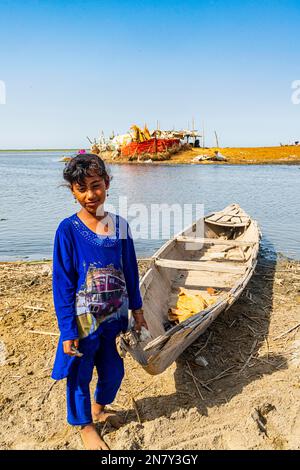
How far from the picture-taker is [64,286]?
261cm

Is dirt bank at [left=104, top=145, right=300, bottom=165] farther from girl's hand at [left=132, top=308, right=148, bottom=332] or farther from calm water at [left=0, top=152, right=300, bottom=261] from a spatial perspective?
girl's hand at [left=132, top=308, right=148, bottom=332]

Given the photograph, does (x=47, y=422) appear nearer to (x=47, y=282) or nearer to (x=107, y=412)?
(x=107, y=412)

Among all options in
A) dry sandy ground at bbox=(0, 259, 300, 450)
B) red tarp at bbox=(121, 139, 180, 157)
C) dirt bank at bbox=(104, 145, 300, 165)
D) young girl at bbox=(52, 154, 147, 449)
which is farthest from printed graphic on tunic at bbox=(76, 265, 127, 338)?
red tarp at bbox=(121, 139, 180, 157)

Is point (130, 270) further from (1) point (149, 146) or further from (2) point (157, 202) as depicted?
(1) point (149, 146)

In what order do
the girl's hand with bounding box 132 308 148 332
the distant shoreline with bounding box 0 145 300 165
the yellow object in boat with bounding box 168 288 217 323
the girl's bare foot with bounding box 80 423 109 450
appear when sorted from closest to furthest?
the girl's bare foot with bounding box 80 423 109 450
the girl's hand with bounding box 132 308 148 332
the yellow object in boat with bounding box 168 288 217 323
the distant shoreline with bounding box 0 145 300 165

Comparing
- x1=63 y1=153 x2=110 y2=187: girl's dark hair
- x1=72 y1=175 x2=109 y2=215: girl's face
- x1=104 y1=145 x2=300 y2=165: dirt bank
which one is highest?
x1=104 y1=145 x2=300 y2=165: dirt bank

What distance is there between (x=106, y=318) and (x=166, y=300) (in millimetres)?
2568

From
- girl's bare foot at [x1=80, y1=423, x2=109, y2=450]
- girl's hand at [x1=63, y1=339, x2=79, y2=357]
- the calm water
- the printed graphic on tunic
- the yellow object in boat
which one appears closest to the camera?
girl's hand at [x1=63, y1=339, x2=79, y2=357]

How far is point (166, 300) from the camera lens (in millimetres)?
5227

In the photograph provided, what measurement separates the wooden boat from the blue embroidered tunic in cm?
42

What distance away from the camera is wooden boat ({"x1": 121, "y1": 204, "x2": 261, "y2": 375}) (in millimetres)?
3160

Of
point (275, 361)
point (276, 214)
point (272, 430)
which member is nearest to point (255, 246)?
point (275, 361)

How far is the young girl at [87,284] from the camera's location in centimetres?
260

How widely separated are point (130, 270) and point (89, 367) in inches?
30.2
